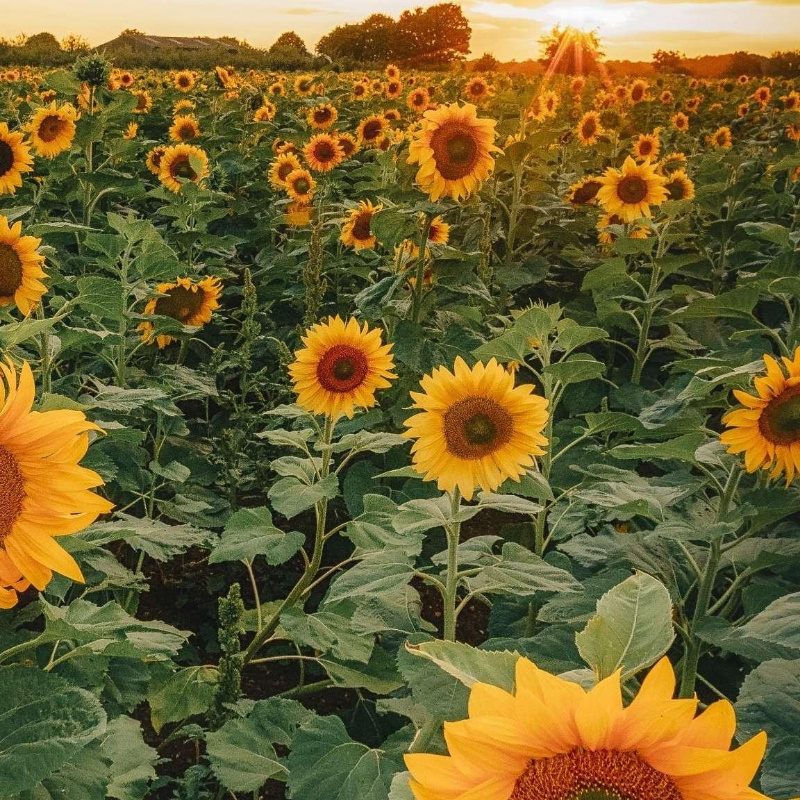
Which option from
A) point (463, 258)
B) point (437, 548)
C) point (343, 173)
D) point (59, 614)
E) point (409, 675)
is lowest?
point (437, 548)

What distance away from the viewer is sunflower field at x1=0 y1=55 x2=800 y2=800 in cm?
72

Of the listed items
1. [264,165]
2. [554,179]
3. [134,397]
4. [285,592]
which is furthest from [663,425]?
[264,165]

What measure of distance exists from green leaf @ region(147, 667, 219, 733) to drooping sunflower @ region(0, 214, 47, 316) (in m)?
1.09

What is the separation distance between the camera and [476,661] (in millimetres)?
664

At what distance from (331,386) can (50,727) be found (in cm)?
142

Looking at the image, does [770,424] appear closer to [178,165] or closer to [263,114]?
[178,165]

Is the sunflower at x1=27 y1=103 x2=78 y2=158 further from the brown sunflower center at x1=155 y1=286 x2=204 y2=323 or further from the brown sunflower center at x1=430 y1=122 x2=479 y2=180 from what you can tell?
the brown sunflower center at x1=430 y1=122 x2=479 y2=180

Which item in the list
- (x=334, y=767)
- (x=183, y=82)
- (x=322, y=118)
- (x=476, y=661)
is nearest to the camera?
(x=476, y=661)

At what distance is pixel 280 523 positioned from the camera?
10.4ft

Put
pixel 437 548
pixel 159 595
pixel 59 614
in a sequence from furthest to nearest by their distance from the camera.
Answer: pixel 159 595 → pixel 437 548 → pixel 59 614

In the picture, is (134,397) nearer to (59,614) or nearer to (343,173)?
(59,614)

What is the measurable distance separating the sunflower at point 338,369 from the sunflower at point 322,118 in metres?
4.73

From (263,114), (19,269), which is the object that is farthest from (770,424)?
(263,114)

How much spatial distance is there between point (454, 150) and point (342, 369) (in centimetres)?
108
